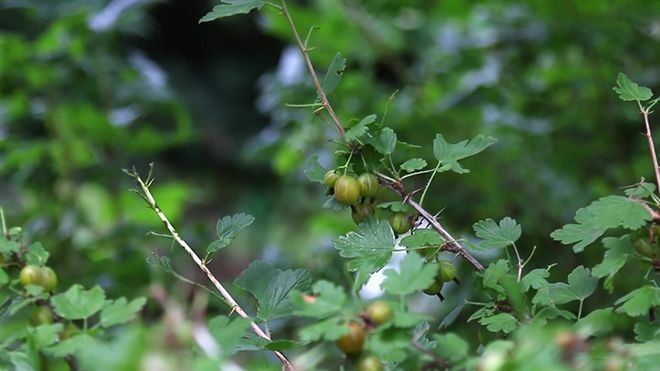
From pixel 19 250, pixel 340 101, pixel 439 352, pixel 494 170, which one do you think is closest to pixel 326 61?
pixel 340 101

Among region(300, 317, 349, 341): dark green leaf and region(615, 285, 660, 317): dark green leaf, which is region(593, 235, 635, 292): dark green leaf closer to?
region(615, 285, 660, 317): dark green leaf

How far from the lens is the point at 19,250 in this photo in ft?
2.12

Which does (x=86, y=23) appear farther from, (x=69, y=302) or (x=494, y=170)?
(x=69, y=302)

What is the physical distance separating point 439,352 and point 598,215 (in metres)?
0.18

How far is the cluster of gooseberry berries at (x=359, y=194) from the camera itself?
65 cm

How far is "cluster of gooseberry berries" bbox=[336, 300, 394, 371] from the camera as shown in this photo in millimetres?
479

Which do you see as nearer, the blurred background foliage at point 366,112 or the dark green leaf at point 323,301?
the dark green leaf at point 323,301

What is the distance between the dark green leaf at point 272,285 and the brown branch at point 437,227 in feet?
0.32

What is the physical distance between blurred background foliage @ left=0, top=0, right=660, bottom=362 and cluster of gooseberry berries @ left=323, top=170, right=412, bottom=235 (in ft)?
2.55

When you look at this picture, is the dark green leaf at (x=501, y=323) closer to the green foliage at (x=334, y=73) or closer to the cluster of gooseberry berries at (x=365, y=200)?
the cluster of gooseberry berries at (x=365, y=200)

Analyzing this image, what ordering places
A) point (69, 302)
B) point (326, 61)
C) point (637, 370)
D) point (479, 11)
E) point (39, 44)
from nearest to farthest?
point (637, 370), point (69, 302), point (39, 44), point (326, 61), point (479, 11)

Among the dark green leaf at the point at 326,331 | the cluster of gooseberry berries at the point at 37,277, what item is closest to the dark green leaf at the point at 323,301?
the dark green leaf at the point at 326,331

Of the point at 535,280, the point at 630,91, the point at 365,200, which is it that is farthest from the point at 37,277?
the point at 630,91

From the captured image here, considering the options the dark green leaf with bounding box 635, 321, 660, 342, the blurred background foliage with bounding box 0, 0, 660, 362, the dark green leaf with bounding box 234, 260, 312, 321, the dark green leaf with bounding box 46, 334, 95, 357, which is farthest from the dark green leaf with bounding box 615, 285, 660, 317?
the blurred background foliage with bounding box 0, 0, 660, 362
